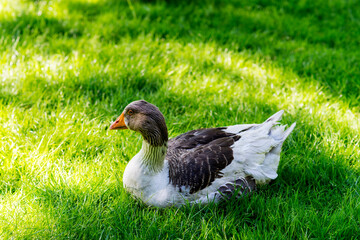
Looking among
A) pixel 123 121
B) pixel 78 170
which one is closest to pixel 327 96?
pixel 123 121

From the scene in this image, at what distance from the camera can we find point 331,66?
5414 millimetres

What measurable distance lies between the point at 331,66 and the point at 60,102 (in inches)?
152

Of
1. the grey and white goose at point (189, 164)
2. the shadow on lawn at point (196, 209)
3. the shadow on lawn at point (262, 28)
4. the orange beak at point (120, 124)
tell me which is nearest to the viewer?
the shadow on lawn at point (196, 209)

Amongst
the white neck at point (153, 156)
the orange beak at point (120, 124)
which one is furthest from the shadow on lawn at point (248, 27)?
the white neck at point (153, 156)

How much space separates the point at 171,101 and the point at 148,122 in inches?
67.5

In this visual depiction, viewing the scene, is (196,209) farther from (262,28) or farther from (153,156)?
(262,28)

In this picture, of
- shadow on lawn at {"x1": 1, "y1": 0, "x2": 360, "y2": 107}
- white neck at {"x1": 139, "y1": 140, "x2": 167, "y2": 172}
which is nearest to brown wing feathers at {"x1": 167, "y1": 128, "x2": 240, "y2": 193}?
white neck at {"x1": 139, "y1": 140, "x2": 167, "y2": 172}

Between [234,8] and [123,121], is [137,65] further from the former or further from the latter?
[234,8]

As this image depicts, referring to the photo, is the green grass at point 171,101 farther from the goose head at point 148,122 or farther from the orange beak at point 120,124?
the goose head at point 148,122

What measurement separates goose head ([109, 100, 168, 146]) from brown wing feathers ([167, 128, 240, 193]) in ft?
0.91

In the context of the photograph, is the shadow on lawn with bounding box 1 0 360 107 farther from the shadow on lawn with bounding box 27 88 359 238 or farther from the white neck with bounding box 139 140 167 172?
the white neck with bounding box 139 140 167 172

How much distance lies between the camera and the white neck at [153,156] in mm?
3012

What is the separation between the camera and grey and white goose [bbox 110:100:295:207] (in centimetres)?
299

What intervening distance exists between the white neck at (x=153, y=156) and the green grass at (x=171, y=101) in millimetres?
372
